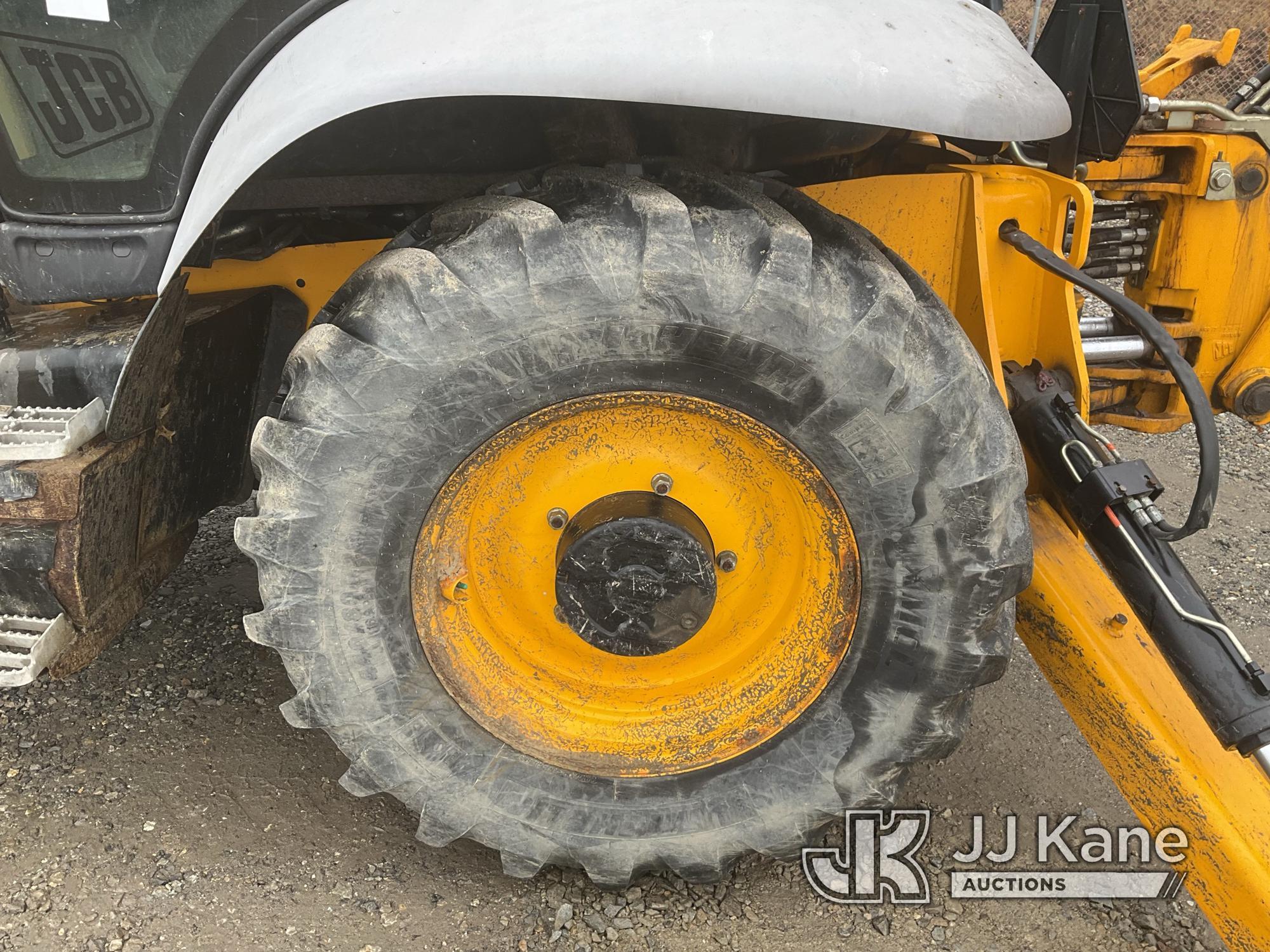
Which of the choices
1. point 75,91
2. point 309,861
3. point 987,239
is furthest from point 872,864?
point 75,91

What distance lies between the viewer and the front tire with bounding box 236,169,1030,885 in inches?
65.7

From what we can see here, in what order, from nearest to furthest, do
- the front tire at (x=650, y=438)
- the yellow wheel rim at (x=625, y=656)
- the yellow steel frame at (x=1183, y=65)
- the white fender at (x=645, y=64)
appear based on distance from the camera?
1. the white fender at (x=645, y=64)
2. the front tire at (x=650, y=438)
3. the yellow wheel rim at (x=625, y=656)
4. the yellow steel frame at (x=1183, y=65)

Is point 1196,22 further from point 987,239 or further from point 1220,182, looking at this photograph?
point 987,239

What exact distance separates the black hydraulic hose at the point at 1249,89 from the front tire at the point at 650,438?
148 centimetres

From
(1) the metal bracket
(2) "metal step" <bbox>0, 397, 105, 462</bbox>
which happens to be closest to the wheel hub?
(2) "metal step" <bbox>0, 397, 105, 462</bbox>

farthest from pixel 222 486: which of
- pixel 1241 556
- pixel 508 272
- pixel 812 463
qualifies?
pixel 1241 556

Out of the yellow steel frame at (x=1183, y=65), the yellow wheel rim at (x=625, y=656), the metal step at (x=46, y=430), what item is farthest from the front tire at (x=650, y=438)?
the yellow steel frame at (x=1183, y=65)

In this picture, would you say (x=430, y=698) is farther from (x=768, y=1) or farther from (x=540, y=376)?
(x=768, y=1)

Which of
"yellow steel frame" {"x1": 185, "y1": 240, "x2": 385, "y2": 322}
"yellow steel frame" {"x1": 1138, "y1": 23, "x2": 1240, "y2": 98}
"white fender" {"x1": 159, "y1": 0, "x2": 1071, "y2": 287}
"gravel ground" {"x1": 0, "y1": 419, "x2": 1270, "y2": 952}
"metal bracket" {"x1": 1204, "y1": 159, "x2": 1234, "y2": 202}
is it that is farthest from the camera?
"yellow steel frame" {"x1": 1138, "y1": 23, "x2": 1240, "y2": 98}

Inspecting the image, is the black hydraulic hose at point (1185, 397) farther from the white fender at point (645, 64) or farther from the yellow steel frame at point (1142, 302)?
the white fender at point (645, 64)

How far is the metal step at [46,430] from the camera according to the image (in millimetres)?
1845

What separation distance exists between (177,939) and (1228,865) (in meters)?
2.01

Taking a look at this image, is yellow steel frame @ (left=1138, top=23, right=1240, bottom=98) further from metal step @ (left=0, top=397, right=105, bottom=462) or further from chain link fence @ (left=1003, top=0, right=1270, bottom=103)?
chain link fence @ (left=1003, top=0, right=1270, bottom=103)

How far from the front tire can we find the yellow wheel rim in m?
0.03
